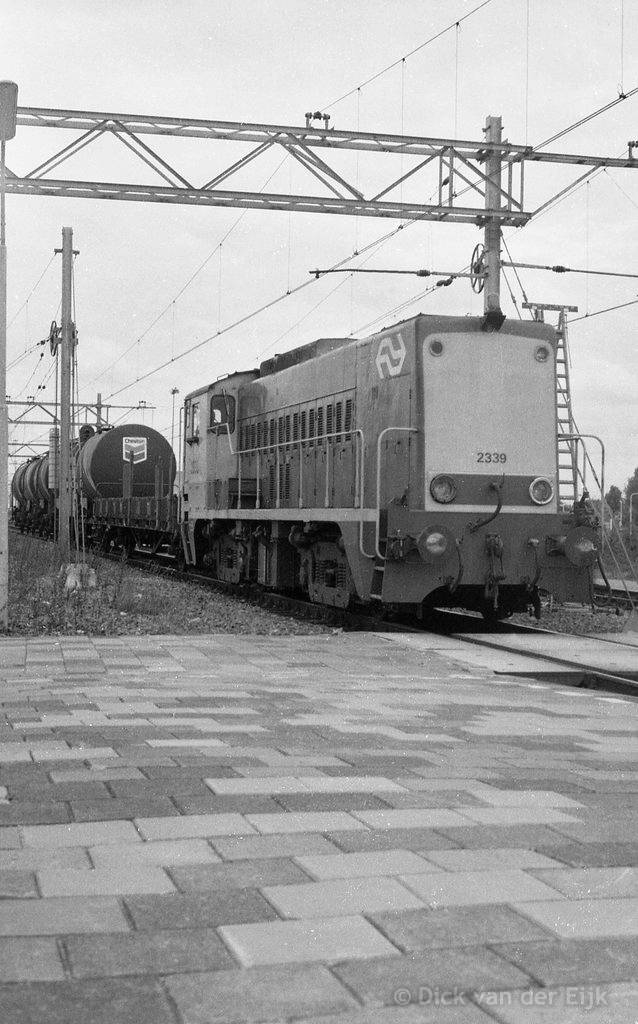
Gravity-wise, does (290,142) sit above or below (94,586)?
above

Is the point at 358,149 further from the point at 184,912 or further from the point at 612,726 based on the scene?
the point at 184,912

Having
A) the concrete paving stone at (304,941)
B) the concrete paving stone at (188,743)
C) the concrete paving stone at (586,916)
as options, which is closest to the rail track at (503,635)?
the concrete paving stone at (188,743)

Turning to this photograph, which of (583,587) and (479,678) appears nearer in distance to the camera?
(479,678)

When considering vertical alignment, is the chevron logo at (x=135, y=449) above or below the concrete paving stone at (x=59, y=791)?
above

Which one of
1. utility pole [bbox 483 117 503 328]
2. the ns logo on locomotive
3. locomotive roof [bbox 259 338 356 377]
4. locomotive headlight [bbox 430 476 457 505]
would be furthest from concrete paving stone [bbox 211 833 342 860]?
utility pole [bbox 483 117 503 328]

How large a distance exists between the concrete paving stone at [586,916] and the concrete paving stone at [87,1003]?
3.61 feet

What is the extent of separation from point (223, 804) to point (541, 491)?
29.4 feet

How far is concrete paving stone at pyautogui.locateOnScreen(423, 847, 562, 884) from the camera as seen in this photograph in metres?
3.59

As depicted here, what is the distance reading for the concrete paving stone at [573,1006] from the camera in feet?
8.25

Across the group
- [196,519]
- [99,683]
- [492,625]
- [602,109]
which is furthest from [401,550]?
[196,519]

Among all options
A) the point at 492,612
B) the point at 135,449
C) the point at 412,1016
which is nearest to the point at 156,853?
the point at 412,1016

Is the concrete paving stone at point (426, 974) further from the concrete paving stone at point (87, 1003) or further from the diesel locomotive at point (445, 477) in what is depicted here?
the diesel locomotive at point (445, 477)

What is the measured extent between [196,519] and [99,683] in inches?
483

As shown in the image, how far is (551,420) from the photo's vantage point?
12883 mm
